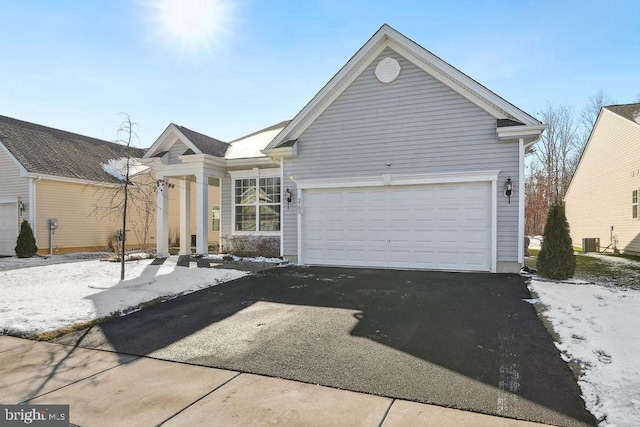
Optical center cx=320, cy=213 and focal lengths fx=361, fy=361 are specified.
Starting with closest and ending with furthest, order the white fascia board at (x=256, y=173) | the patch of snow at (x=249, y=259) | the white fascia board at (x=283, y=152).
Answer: the white fascia board at (x=283, y=152) < the patch of snow at (x=249, y=259) < the white fascia board at (x=256, y=173)

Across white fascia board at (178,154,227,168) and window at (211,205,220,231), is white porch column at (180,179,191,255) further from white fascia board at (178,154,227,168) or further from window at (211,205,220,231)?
window at (211,205,220,231)

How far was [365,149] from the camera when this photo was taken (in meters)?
10.6

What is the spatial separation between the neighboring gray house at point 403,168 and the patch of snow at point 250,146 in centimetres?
269

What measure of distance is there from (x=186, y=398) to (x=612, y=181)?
20758 millimetres

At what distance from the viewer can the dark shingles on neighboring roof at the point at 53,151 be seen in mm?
15414

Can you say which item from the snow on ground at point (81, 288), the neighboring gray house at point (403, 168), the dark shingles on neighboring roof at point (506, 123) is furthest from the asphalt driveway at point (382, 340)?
the dark shingles on neighboring roof at point (506, 123)

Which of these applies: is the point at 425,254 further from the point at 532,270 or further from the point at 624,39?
the point at 624,39

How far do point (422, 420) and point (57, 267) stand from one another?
1216cm

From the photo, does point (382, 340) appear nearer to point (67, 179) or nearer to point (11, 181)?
point (67, 179)

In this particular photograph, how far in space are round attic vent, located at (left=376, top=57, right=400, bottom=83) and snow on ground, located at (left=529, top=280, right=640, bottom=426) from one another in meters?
6.56

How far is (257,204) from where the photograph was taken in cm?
1401

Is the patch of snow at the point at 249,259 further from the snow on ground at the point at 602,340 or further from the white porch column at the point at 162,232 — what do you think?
the snow on ground at the point at 602,340

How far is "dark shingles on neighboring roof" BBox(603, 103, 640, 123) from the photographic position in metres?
15.6

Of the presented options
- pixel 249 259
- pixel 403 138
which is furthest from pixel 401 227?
pixel 249 259
